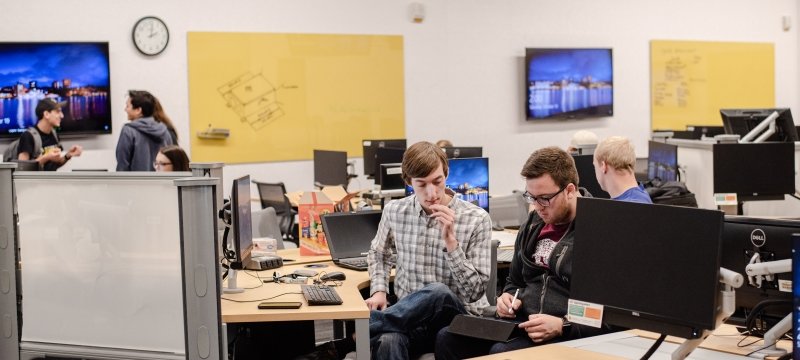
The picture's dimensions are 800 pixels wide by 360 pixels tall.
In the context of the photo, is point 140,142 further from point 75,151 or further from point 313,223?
point 313,223

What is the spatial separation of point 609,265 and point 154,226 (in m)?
1.63

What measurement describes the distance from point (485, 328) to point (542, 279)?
12.7 inches

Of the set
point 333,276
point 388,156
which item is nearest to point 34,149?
point 388,156

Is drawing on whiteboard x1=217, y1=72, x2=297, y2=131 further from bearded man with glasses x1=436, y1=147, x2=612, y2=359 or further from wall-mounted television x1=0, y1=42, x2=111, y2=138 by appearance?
bearded man with glasses x1=436, y1=147, x2=612, y2=359

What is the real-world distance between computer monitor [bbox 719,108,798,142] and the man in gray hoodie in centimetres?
467

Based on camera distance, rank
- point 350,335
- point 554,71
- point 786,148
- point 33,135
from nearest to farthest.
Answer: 1. point 350,335
2. point 786,148
3. point 33,135
4. point 554,71

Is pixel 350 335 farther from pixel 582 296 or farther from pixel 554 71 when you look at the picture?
pixel 554 71

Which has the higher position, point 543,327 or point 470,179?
point 470,179

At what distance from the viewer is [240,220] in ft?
12.5

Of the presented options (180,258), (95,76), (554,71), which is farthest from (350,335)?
(554,71)

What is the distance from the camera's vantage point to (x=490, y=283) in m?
4.30

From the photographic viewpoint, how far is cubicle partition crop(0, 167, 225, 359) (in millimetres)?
3102

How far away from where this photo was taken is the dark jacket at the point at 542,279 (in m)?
3.29

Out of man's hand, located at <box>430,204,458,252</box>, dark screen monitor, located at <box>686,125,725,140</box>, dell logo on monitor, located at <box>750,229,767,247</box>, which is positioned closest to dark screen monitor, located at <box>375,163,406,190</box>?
man's hand, located at <box>430,204,458,252</box>
